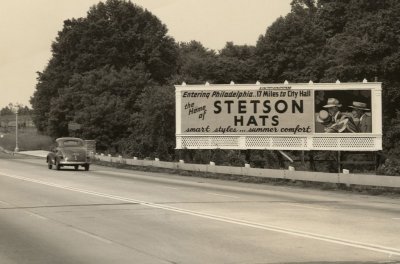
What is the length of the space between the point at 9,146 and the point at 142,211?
7938cm

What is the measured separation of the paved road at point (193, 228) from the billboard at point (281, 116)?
12671mm

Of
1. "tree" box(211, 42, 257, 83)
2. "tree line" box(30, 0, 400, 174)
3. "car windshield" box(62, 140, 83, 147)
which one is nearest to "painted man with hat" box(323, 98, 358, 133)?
"tree line" box(30, 0, 400, 174)

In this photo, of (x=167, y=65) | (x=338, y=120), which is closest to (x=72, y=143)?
(x=338, y=120)

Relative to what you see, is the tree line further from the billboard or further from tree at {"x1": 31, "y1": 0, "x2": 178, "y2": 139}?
the billboard

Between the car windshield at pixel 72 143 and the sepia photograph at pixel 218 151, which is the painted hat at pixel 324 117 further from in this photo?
the car windshield at pixel 72 143

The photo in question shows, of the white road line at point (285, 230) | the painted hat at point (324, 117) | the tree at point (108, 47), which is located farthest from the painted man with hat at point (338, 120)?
the tree at point (108, 47)

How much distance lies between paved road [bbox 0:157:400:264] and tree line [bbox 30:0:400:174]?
17.7m

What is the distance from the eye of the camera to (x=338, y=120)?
1289 inches

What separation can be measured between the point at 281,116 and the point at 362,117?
4.47 metres

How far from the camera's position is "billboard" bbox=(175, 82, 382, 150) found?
32.5 metres

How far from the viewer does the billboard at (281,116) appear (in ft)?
107

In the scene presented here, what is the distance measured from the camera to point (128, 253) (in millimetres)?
9320

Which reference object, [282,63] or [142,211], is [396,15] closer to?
[282,63]

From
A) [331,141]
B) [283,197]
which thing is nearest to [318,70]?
[331,141]
